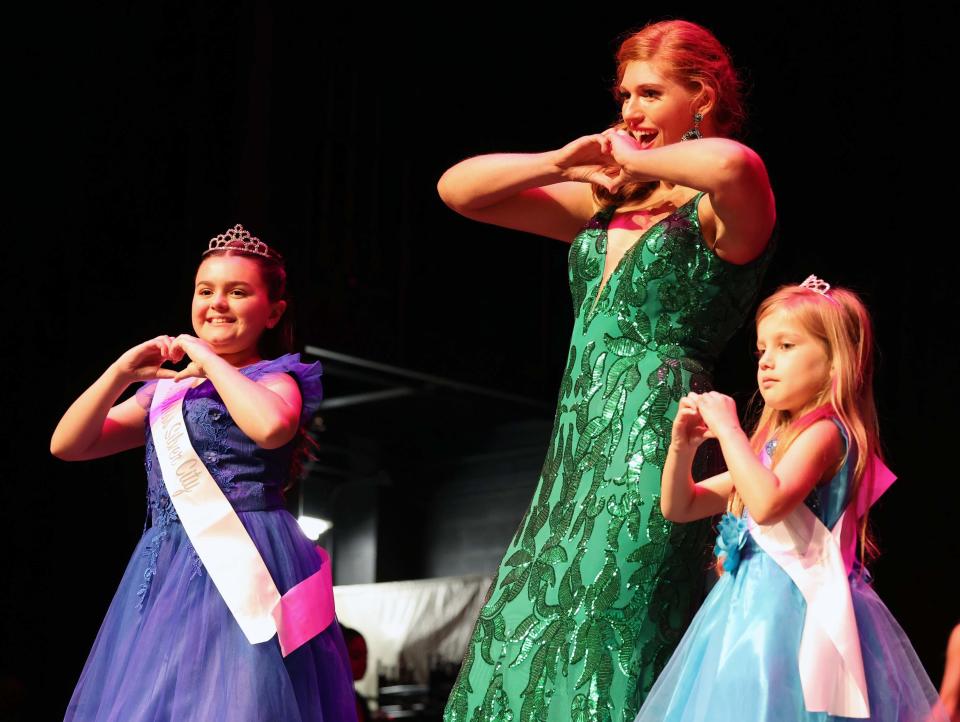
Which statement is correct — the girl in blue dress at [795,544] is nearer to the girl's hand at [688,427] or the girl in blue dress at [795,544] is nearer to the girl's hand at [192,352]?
the girl's hand at [688,427]

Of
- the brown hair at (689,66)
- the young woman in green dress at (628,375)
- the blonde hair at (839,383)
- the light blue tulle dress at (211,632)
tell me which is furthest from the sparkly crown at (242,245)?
the blonde hair at (839,383)

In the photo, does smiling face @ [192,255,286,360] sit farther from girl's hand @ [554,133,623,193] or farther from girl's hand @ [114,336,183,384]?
girl's hand @ [554,133,623,193]

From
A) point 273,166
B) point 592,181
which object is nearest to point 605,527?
point 592,181

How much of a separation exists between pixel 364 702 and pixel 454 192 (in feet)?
7.79

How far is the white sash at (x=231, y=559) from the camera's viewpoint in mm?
2008

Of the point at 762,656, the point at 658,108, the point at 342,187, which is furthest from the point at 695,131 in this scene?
the point at 342,187

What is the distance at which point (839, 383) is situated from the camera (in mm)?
1743

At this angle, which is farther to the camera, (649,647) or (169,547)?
(169,547)

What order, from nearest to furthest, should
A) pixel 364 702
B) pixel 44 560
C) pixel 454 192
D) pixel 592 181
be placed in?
pixel 592 181 → pixel 454 192 → pixel 44 560 → pixel 364 702

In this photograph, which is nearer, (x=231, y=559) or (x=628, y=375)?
(x=628, y=375)

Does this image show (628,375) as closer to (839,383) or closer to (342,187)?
(839,383)

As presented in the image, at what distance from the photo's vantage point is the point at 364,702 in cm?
400

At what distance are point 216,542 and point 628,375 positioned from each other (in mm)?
692

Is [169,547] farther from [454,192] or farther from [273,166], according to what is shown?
[273,166]
